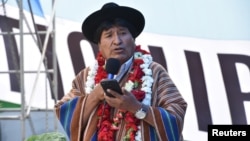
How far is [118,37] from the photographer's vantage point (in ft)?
6.64

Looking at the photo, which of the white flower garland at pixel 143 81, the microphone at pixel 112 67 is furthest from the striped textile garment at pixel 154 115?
the microphone at pixel 112 67

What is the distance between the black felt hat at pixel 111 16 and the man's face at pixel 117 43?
0.05 meters

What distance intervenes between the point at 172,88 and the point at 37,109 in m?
2.75

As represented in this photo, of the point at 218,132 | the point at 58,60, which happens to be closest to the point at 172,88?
the point at 218,132

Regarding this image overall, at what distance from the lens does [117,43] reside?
2.01 meters

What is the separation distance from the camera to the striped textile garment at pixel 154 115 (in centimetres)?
195

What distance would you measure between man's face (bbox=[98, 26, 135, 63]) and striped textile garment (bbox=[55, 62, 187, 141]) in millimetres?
109

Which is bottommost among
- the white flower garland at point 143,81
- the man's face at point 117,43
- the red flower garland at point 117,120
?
the red flower garland at point 117,120

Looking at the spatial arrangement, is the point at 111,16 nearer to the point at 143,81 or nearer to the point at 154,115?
the point at 143,81

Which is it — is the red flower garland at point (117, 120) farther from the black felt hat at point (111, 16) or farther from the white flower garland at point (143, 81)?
the black felt hat at point (111, 16)

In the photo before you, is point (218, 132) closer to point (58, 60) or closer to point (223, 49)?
point (223, 49)

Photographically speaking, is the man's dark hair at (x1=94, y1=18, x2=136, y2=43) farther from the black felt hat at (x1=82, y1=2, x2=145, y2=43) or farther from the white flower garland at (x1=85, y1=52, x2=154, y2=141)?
the white flower garland at (x1=85, y1=52, x2=154, y2=141)

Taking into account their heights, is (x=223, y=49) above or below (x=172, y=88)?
above

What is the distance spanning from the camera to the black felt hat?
2049 mm
